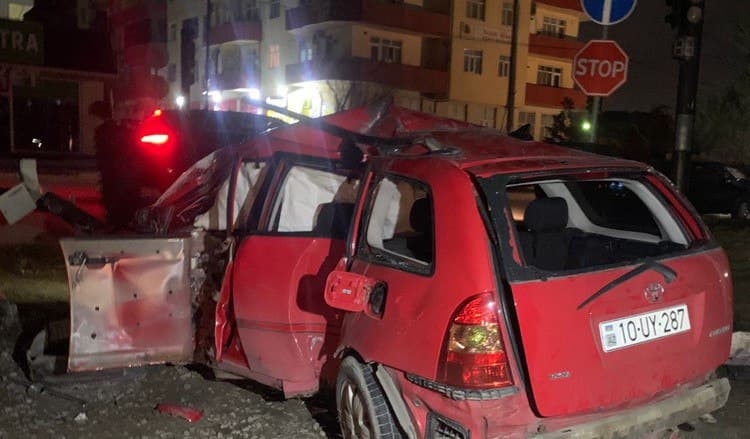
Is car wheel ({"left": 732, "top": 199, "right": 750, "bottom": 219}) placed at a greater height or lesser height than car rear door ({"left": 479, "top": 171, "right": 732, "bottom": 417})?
lesser

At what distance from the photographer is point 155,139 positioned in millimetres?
9680

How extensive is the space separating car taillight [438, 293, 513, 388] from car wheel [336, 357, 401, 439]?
1.90ft

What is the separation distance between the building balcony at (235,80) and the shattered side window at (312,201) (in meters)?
41.1

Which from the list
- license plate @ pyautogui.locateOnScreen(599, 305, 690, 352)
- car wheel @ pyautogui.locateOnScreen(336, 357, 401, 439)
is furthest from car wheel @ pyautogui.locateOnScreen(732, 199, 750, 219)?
car wheel @ pyautogui.locateOnScreen(336, 357, 401, 439)

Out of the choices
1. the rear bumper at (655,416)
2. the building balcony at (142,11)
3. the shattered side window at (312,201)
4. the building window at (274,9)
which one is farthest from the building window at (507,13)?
the rear bumper at (655,416)

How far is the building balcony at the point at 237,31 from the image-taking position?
4375cm

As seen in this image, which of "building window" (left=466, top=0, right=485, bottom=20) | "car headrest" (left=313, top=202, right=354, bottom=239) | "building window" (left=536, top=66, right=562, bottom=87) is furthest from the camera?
"building window" (left=536, top=66, right=562, bottom=87)

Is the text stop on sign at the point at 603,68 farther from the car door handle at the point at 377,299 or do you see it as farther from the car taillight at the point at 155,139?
the car taillight at the point at 155,139

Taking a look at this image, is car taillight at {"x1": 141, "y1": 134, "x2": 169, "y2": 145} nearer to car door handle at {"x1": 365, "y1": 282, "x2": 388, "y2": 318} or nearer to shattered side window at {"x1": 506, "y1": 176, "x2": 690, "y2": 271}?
shattered side window at {"x1": 506, "y1": 176, "x2": 690, "y2": 271}

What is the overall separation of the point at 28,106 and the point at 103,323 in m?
21.1

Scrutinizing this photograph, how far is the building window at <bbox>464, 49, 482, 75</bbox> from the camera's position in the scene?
4038 centimetres

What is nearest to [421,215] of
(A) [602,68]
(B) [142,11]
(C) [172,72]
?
(A) [602,68]

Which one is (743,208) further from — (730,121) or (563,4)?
(563,4)

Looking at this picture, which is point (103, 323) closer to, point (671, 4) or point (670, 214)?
point (670, 214)
